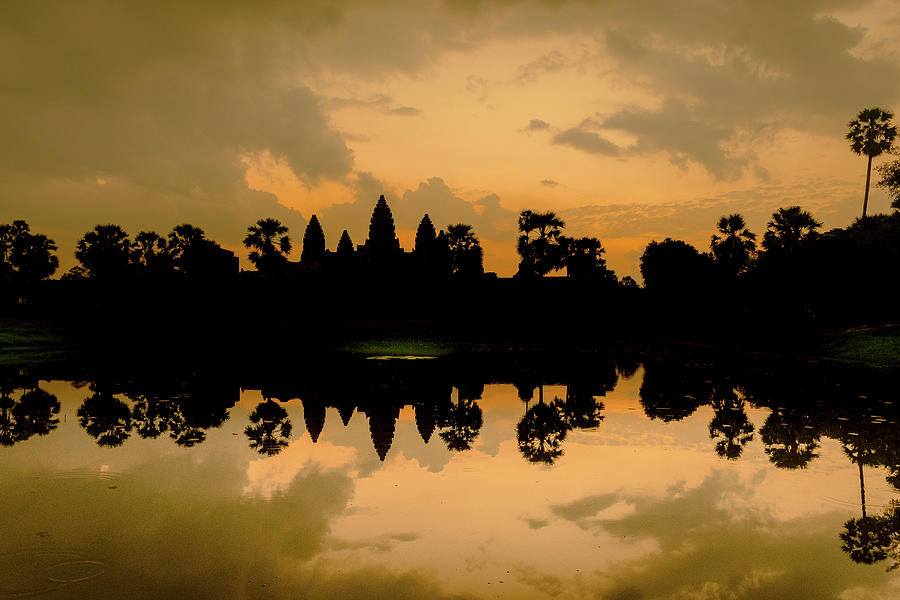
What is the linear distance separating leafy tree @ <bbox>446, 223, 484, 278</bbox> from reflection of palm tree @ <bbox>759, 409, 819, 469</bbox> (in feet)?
237

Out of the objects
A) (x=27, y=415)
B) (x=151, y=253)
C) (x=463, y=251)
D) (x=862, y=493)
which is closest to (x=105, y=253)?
(x=151, y=253)

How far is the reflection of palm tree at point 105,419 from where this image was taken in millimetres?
12828

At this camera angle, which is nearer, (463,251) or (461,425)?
(461,425)

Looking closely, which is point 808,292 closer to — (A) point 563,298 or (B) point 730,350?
(B) point 730,350

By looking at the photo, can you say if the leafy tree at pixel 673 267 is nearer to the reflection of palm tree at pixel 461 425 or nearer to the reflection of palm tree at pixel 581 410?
the reflection of palm tree at pixel 581 410

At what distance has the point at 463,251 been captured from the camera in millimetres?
95750

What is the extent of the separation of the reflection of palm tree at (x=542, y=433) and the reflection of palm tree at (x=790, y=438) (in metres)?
4.05

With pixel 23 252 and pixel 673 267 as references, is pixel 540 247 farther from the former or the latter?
pixel 23 252

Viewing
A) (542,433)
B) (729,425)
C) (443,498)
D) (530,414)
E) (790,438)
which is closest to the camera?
(443,498)

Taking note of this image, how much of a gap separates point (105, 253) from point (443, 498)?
82755 millimetres

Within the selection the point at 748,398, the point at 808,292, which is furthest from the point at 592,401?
the point at 808,292

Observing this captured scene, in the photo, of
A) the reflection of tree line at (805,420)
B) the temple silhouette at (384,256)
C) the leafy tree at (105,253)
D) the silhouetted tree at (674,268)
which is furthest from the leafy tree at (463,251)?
the reflection of tree line at (805,420)

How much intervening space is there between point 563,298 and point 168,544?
6820 cm

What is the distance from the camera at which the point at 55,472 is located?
10148 millimetres
